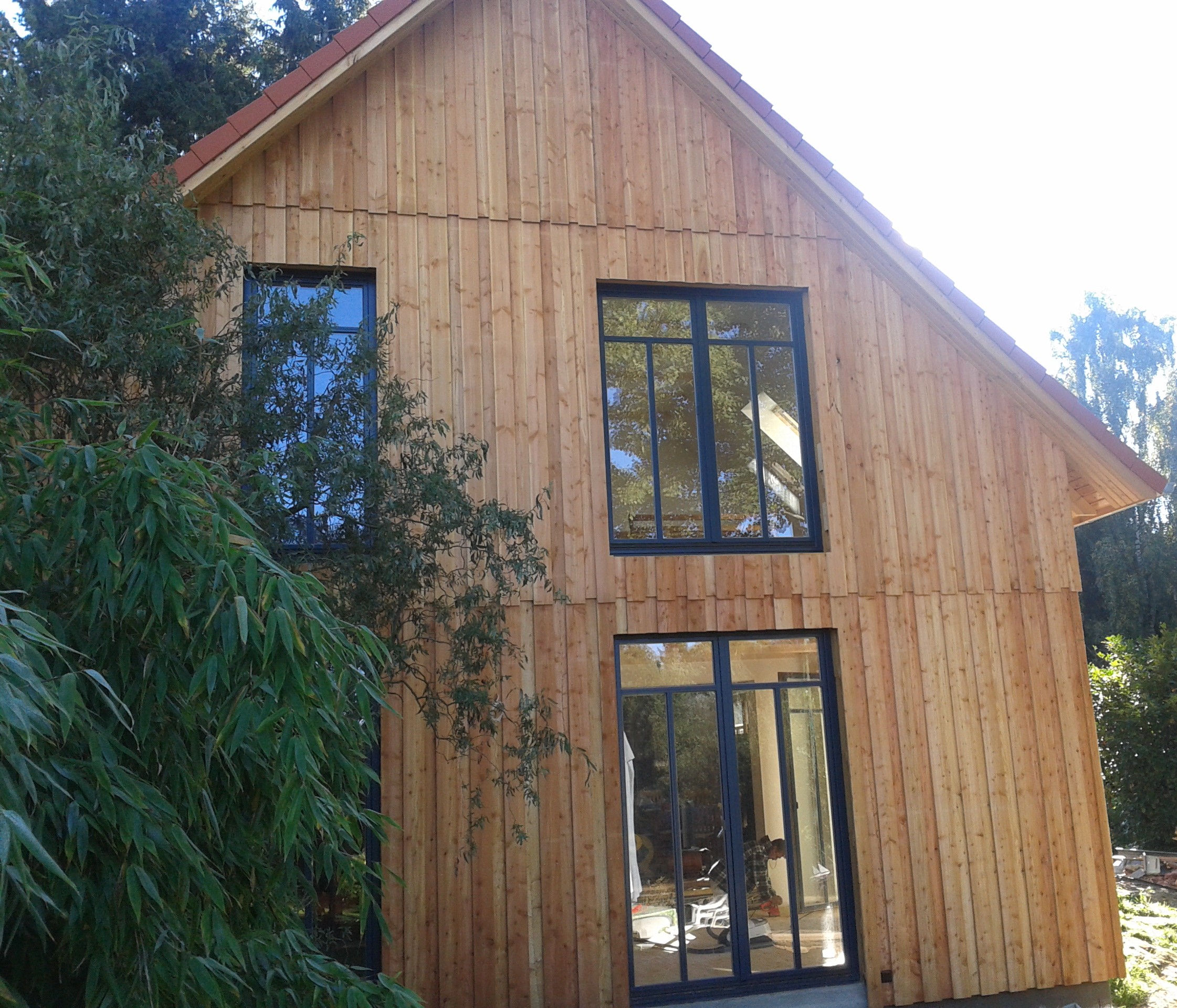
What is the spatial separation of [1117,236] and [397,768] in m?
31.2

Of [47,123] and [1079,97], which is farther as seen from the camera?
[1079,97]

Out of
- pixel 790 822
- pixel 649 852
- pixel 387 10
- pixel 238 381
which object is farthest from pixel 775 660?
pixel 387 10

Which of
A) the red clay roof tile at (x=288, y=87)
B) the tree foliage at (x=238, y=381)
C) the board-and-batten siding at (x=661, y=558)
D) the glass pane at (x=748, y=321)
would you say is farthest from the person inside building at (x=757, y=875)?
the red clay roof tile at (x=288, y=87)

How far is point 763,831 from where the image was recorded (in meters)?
7.48

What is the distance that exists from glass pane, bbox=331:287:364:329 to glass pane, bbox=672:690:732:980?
137 inches

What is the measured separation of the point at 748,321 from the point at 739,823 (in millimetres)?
3796

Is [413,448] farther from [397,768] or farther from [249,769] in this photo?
[249,769]

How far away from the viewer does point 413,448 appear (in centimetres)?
615

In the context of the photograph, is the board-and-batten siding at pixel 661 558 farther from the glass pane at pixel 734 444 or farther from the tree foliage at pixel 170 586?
the tree foliage at pixel 170 586

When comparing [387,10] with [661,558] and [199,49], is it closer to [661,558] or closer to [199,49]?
[661,558]

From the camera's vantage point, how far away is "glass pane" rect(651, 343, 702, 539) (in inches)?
312

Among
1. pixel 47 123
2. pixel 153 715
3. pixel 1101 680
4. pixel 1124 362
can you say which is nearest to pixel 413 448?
pixel 47 123

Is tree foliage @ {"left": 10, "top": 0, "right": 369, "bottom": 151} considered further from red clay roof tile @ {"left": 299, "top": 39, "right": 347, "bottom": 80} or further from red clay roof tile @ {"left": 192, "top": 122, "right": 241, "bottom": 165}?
red clay roof tile @ {"left": 192, "top": 122, "right": 241, "bottom": 165}

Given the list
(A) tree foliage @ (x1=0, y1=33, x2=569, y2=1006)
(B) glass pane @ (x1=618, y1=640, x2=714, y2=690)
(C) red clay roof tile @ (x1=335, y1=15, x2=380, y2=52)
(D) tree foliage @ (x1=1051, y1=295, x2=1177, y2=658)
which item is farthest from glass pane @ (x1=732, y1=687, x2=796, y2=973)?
(D) tree foliage @ (x1=1051, y1=295, x2=1177, y2=658)
